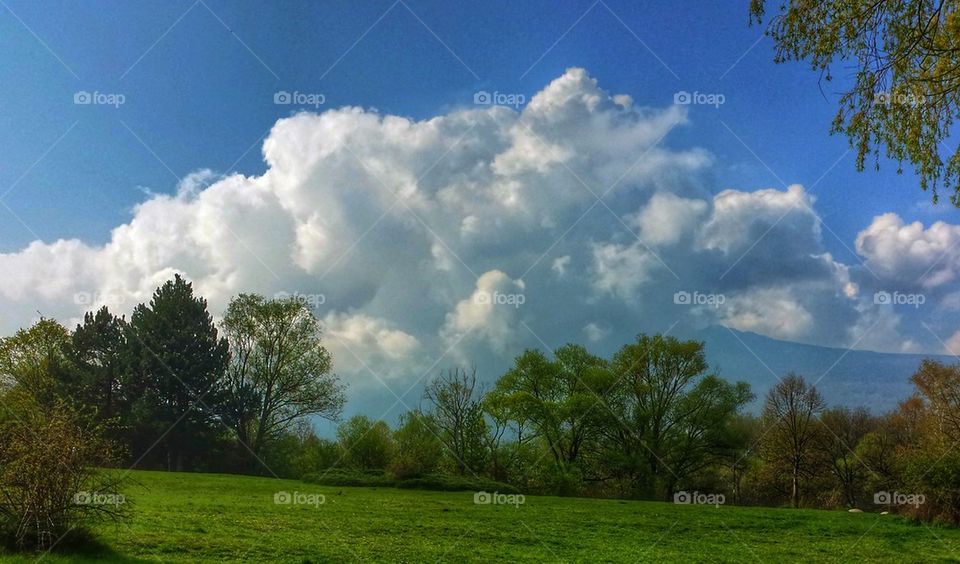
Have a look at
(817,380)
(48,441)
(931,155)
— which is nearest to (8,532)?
(48,441)

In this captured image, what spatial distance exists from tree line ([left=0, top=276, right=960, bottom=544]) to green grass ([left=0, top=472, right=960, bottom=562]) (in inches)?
450

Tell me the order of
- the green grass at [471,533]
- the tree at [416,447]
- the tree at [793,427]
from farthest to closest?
the tree at [793,427] → the tree at [416,447] → the green grass at [471,533]

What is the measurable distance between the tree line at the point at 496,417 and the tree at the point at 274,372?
0.11 metres

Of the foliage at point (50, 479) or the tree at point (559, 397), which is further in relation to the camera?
the tree at point (559, 397)

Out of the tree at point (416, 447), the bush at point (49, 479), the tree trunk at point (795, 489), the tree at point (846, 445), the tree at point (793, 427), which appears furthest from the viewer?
the tree at point (846, 445)

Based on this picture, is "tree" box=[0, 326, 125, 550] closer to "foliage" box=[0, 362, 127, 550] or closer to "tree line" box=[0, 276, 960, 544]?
"foliage" box=[0, 362, 127, 550]

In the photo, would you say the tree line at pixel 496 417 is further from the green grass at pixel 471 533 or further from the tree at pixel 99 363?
the green grass at pixel 471 533

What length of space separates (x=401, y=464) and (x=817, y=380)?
114 ft

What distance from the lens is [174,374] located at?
48562 millimetres

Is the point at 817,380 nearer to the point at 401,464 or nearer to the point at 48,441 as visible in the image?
the point at 401,464

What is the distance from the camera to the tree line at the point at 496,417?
40.9m

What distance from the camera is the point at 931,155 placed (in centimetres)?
1373

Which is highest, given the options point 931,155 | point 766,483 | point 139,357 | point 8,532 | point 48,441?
point 931,155

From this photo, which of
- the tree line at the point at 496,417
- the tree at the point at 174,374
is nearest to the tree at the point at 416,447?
the tree line at the point at 496,417
